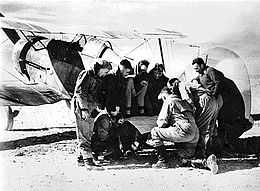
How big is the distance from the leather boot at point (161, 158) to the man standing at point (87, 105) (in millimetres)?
374

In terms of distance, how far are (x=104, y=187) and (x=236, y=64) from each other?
1.18m

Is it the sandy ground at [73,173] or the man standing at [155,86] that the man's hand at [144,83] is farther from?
the sandy ground at [73,173]

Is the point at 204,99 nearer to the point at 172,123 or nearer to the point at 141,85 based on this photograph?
the point at 172,123

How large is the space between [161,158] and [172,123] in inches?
9.4

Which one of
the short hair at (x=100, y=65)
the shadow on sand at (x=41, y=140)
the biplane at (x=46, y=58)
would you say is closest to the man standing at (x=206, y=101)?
the biplane at (x=46, y=58)

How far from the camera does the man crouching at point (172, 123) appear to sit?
3748mm

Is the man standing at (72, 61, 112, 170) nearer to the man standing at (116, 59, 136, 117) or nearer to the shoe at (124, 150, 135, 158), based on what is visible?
the man standing at (116, 59, 136, 117)

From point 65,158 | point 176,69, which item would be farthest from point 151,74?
point 65,158

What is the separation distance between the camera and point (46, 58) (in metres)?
3.72

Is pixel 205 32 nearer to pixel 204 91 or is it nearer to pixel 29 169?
pixel 204 91

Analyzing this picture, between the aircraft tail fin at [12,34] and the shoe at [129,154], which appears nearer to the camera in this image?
the aircraft tail fin at [12,34]

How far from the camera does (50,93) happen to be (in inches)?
148

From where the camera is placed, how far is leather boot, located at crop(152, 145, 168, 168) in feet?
12.3

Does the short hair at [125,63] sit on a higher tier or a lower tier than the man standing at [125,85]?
higher
